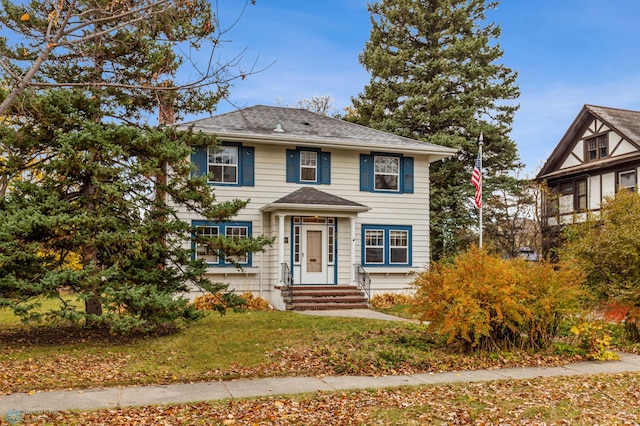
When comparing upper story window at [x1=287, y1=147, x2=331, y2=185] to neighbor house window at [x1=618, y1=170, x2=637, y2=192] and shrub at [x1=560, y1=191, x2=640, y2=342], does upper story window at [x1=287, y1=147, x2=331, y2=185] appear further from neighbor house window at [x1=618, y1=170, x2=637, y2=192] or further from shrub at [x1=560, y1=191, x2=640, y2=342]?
neighbor house window at [x1=618, y1=170, x2=637, y2=192]

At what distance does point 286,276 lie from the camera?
17.2 metres

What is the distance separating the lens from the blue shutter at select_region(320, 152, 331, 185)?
61.2 feet

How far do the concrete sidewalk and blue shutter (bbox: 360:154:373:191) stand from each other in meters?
11.1

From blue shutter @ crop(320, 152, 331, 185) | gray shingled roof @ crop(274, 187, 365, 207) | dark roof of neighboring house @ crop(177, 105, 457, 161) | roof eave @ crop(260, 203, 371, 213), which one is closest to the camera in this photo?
roof eave @ crop(260, 203, 371, 213)

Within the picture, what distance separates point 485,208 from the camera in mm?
27250

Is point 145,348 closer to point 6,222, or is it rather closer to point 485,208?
point 6,222

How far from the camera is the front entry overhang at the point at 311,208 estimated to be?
16938 millimetres

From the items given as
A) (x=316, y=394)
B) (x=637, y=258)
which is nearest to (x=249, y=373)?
(x=316, y=394)

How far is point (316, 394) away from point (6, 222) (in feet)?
20.1

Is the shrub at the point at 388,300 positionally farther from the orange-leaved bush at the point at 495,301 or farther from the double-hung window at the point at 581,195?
the double-hung window at the point at 581,195

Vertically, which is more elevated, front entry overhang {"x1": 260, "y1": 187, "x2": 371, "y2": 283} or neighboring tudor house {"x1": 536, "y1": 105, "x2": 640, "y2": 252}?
neighboring tudor house {"x1": 536, "y1": 105, "x2": 640, "y2": 252}

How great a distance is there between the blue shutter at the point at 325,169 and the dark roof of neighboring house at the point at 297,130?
0.60 metres

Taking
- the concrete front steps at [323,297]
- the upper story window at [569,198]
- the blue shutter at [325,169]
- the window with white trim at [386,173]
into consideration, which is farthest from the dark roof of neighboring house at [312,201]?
→ the upper story window at [569,198]

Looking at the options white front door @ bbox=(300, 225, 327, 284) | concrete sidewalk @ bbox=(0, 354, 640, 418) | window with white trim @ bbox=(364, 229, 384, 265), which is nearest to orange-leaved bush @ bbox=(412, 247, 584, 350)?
concrete sidewalk @ bbox=(0, 354, 640, 418)
